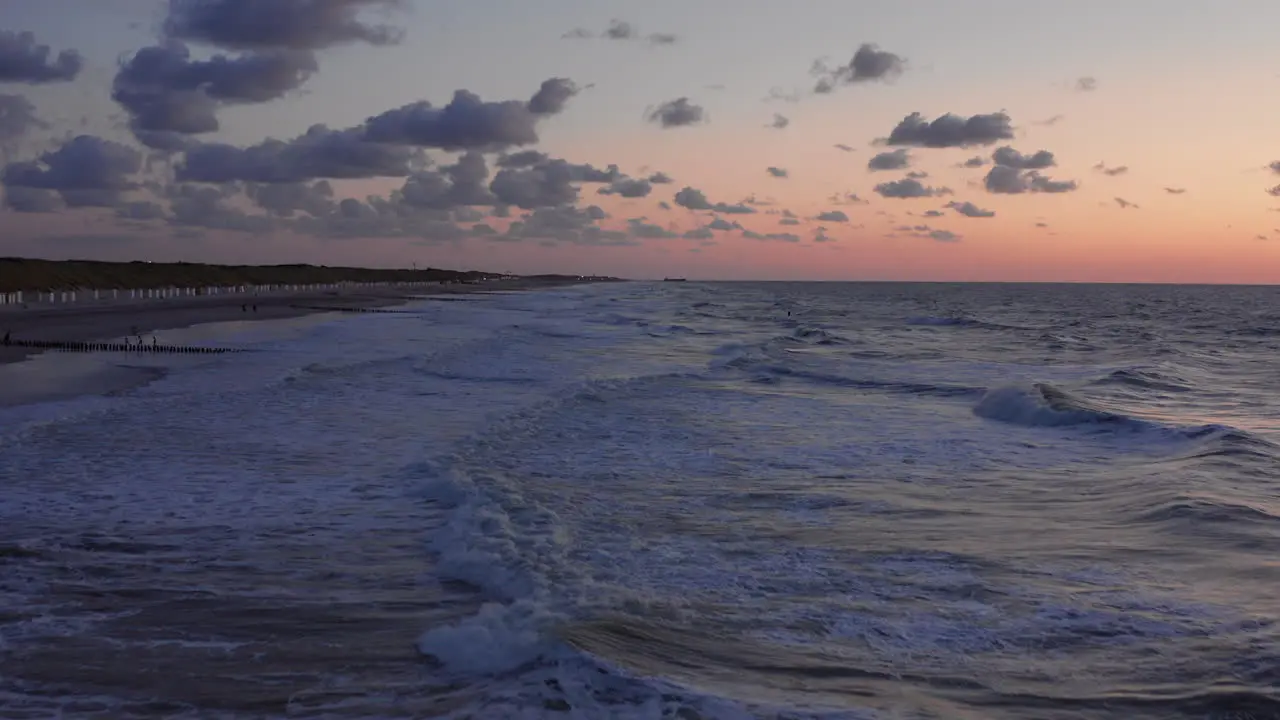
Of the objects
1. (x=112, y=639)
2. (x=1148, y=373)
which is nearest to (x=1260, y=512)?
(x=112, y=639)

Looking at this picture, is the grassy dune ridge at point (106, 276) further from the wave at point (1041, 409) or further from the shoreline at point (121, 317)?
the wave at point (1041, 409)

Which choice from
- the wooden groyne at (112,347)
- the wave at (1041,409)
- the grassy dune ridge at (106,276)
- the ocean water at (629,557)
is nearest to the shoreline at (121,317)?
the wooden groyne at (112,347)

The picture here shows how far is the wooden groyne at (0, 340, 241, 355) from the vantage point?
36.1 meters

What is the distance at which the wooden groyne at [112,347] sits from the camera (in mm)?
36094

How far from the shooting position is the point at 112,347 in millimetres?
36938

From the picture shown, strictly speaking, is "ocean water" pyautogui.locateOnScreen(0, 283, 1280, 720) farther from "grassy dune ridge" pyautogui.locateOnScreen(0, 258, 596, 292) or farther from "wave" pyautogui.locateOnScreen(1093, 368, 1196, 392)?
"grassy dune ridge" pyautogui.locateOnScreen(0, 258, 596, 292)

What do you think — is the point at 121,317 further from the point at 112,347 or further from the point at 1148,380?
the point at 1148,380

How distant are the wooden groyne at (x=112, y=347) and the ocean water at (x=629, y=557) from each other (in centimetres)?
1266

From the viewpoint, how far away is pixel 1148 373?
35.4 metres

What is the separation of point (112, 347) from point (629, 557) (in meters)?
32.4

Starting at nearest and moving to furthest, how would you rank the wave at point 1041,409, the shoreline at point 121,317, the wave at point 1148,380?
the wave at point 1041,409
the wave at point 1148,380
the shoreline at point 121,317

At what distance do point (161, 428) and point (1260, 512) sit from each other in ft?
62.2

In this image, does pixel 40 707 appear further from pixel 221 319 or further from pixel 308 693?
pixel 221 319

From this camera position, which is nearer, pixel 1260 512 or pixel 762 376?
pixel 1260 512
